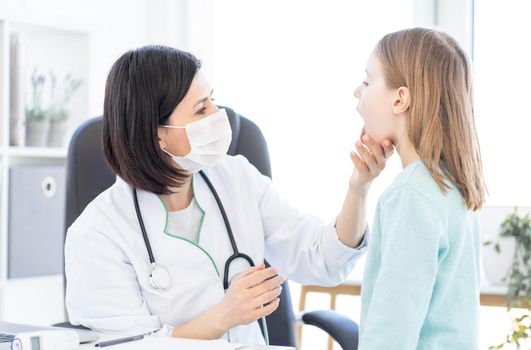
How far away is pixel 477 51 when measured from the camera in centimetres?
247

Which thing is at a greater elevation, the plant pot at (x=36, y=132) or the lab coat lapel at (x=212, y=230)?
the plant pot at (x=36, y=132)

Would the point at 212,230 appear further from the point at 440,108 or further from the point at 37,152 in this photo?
the point at 37,152

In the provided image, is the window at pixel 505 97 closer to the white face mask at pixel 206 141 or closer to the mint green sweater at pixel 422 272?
the white face mask at pixel 206 141

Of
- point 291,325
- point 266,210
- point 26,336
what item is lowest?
point 291,325

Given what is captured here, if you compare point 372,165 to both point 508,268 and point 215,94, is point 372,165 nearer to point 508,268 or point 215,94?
point 508,268

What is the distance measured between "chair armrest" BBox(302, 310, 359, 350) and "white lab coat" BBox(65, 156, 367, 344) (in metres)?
0.10

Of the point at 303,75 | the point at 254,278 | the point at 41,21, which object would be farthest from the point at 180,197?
the point at 303,75

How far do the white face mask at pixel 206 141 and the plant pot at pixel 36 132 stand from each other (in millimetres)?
884

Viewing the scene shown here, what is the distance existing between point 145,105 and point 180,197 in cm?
22

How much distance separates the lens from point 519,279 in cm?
215

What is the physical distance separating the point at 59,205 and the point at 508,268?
135cm

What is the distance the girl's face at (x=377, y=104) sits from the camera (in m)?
1.19

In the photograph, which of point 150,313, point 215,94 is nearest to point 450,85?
point 150,313

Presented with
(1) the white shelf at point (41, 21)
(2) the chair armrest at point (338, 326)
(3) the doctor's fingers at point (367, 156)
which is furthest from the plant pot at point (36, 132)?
(3) the doctor's fingers at point (367, 156)
